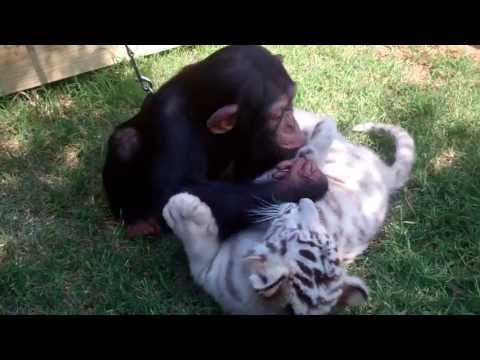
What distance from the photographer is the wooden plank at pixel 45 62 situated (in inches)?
160

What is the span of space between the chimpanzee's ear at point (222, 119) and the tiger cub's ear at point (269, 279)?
3.14 feet

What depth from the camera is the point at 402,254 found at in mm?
2896

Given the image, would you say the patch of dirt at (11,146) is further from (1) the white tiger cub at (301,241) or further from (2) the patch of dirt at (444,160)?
(2) the patch of dirt at (444,160)

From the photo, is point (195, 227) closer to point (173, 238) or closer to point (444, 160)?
point (173, 238)

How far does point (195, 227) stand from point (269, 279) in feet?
1.64

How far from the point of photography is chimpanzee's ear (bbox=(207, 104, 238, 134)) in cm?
304

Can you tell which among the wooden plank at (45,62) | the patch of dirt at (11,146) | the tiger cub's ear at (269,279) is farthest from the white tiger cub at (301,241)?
the wooden plank at (45,62)

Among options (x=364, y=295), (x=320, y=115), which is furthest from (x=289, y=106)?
(x=364, y=295)

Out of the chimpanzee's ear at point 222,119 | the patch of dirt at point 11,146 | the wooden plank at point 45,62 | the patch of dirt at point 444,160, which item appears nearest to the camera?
the chimpanzee's ear at point 222,119

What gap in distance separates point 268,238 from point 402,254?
772mm

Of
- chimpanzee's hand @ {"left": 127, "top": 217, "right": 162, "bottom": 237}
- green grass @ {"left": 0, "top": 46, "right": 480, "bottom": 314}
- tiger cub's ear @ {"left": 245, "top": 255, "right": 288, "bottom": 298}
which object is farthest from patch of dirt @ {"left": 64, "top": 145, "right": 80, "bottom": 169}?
tiger cub's ear @ {"left": 245, "top": 255, "right": 288, "bottom": 298}
